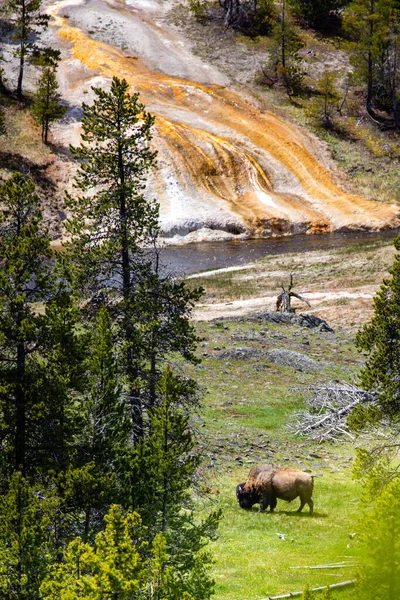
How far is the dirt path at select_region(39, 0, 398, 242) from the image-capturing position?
3044 inches

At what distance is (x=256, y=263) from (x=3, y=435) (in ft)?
163

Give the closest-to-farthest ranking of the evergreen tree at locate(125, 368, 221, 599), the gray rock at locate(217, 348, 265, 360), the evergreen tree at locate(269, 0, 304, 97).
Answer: the evergreen tree at locate(125, 368, 221, 599)
the gray rock at locate(217, 348, 265, 360)
the evergreen tree at locate(269, 0, 304, 97)

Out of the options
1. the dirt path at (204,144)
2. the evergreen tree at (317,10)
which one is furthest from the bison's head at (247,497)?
the evergreen tree at (317,10)

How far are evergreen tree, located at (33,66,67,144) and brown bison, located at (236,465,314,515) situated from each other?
63.5m

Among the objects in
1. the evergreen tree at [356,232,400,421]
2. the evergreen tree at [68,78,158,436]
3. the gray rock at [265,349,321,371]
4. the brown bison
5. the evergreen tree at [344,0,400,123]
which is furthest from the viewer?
the evergreen tree at [344,0,400,123]

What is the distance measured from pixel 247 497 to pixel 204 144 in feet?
221

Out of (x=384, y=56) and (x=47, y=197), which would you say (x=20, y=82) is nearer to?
(x=47, y=197)

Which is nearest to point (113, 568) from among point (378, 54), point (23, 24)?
point (23, 24)

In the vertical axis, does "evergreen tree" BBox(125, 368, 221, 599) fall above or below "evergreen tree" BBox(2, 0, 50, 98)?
below

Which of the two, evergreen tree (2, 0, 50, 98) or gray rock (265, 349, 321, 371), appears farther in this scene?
evergreen tree (2, 0, 50, 98)

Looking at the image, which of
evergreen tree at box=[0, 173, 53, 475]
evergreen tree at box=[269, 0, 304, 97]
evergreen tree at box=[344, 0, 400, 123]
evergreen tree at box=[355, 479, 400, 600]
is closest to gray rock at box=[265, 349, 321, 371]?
evergreen tree at box=[0, 173, 53, 475]

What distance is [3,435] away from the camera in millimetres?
15961

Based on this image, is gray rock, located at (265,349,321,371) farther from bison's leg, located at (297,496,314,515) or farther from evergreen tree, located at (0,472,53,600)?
evergreen tree, located at (0,472,53,600)

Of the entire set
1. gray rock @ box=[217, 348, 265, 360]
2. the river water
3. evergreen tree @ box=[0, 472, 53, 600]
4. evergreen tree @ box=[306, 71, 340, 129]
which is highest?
evergreen tree @ box=[0, 472, 53, 600]
